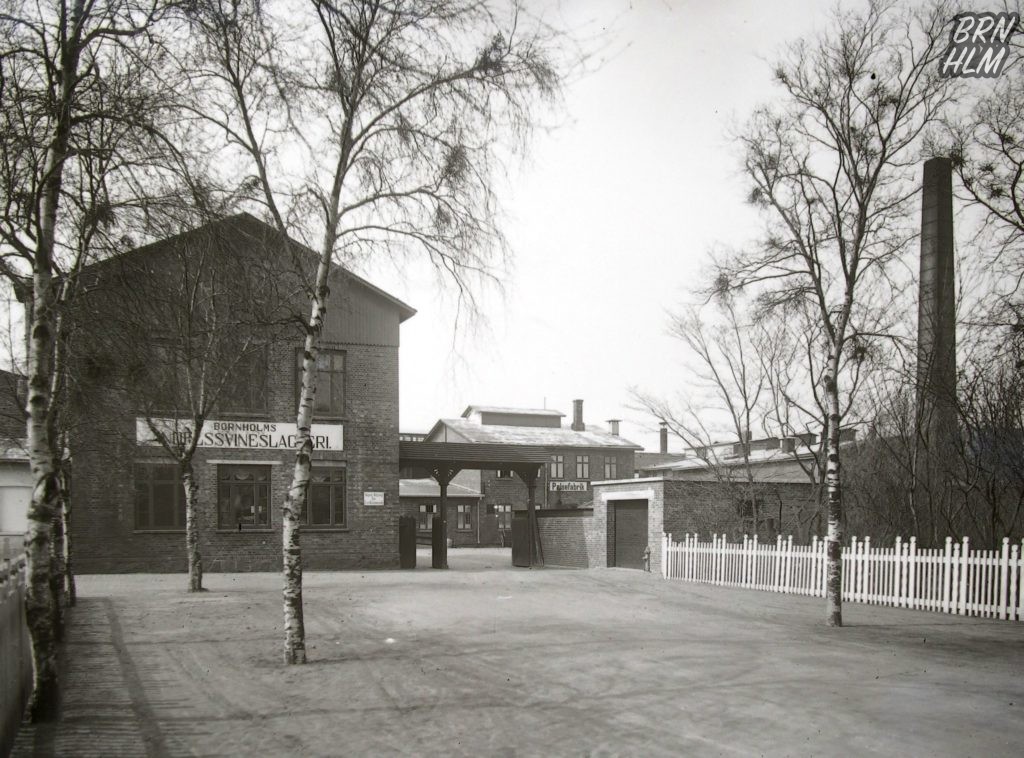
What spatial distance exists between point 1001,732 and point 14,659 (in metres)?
8.03

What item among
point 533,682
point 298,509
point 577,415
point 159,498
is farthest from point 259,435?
point 577,415

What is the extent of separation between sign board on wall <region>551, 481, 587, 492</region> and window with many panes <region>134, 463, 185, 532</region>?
30542 mm

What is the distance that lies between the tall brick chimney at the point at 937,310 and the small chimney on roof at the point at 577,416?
1439 inches

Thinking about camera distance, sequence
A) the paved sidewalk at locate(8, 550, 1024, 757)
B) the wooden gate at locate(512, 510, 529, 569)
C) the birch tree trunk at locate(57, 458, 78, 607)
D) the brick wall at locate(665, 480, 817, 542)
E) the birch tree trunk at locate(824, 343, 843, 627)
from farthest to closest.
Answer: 1. the wooden gate at locate(512, 510, 529, 569)
2. the brick wall at locate(665, 480, 817, 542)
3. the birch tree trunk at locate(57, 458, 78, 607)
4. the birch tree trunk at locate(824, 343, 843, 627)
5. the paved sidewalk at locate(8, 550, 1024, 757)

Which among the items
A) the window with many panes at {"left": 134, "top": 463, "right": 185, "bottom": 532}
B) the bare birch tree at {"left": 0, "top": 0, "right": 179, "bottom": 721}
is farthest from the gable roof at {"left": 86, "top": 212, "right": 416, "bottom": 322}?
the window with many panes at {"left": 134, "top": 463, "right": 185, "bottom": 532}

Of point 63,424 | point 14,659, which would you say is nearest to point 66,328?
point 14,659

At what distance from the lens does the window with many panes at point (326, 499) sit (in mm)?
24062

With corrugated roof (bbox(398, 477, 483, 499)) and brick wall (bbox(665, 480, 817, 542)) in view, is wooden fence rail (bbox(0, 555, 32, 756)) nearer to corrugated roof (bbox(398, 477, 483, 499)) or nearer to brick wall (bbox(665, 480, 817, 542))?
brick wall (bbox(665, 480, 817, 542))

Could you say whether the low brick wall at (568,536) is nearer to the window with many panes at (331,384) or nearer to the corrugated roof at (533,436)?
the window with many panes at (331,384)

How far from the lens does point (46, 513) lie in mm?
7027

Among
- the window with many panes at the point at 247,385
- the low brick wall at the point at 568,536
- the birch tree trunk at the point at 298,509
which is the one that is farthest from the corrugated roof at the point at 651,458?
the birch tree trunk at the point at 298,509

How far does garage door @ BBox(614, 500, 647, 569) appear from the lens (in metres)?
27.1

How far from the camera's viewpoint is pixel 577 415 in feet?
191

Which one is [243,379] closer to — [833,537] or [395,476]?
[395,476]
